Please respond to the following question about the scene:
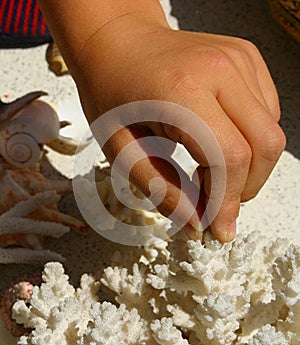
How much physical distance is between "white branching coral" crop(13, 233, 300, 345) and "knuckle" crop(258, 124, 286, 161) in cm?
9

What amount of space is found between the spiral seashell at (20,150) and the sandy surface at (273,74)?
0.38 feet

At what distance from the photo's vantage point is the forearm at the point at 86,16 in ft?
2.02

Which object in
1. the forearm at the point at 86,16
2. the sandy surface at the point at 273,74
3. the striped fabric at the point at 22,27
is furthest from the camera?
the striped fabric at the point at 22,27

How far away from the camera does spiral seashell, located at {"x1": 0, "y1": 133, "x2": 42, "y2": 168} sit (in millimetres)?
821

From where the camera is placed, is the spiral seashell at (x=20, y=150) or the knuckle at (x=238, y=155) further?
the spiral seashell at (x=20, y=150)

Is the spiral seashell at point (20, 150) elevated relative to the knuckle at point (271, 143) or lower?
lower

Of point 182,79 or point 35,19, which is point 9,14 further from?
point 182,79

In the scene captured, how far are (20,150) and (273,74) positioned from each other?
1.35ft

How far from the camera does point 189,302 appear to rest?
60 cm

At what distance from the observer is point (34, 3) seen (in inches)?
43.2

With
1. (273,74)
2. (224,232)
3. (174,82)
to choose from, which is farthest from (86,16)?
(273,74)

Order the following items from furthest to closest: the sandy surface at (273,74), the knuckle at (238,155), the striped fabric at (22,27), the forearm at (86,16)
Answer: the striped fabric at (22,27) → the sandy surface at (273,74) → the forearm at (86,16) → the knuckle at (238,155)

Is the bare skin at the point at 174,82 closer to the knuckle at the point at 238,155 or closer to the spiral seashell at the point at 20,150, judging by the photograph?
the knuckle at the point at 238,155

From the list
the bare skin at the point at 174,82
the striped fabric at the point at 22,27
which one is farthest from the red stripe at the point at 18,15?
the bare skin at the point at 174,82
